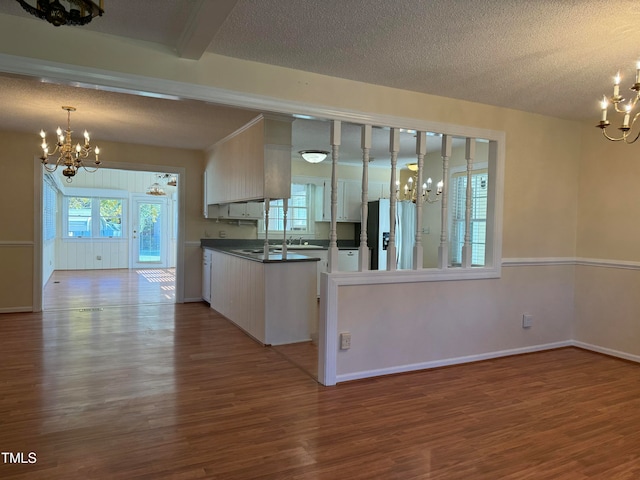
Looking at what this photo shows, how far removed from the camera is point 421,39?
2.61 meters

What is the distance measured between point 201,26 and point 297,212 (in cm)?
535

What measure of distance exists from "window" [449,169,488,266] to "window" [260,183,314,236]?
2547 millimetres

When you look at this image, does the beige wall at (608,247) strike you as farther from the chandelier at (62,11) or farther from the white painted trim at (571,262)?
the chandelier at (62,11)

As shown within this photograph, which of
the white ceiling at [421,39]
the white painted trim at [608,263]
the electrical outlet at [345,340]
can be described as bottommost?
the electrical outlet at [345,340]

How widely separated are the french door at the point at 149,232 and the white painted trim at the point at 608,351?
10.2 meters

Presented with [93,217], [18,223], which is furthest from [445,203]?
[93,217]

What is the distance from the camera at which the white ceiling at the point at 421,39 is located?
225 centimetres

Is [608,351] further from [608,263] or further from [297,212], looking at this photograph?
[297,212]

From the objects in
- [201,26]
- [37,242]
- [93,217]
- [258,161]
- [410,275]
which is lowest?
[410,275]

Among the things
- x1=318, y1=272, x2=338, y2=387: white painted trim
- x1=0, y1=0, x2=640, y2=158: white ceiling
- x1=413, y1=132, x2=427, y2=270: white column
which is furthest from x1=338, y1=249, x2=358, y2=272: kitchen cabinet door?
x1=318, y1=272, x2=338, y2=387: white painted trim

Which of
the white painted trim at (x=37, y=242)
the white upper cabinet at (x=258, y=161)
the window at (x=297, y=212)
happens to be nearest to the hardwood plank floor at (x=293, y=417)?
the white upper cabinet at (x=258, y=161)

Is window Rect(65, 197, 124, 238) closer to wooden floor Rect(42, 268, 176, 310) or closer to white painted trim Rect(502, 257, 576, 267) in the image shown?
wooden floor Rect(42, 268, 176, 310)

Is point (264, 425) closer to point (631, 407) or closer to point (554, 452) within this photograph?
point (554, 452)

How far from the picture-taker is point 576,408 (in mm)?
2951
